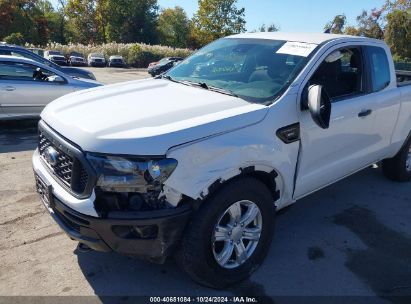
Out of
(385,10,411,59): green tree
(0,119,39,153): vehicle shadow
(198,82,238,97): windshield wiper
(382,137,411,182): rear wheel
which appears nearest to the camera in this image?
(198,82,238,97): windshield wiper

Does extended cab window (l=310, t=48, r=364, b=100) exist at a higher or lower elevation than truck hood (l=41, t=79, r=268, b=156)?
higher

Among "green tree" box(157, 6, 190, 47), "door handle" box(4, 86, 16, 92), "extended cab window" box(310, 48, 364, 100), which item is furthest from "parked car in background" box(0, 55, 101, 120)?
"green tree" box(157, 6, 190, 47)

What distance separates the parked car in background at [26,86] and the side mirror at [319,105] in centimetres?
611

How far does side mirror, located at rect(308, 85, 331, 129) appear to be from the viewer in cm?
301

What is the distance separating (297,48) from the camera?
11.9 ft

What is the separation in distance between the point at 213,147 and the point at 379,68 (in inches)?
107

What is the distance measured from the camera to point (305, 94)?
3.25 m

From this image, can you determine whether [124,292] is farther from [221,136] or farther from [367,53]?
[367,53]

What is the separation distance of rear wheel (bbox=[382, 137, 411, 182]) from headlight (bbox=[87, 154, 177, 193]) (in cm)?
384

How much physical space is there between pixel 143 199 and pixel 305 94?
1626 mm

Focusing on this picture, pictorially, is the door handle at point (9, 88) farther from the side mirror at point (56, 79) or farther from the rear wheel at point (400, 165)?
the rear wheel at point (400, 165)

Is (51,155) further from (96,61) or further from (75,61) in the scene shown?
(75,61)

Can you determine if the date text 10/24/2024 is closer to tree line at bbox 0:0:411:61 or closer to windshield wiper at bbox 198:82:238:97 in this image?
windshield wiper at bbox 198:82:238:97

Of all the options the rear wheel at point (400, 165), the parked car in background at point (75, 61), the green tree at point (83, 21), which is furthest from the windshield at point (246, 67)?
the green tree at point (83, 21)
